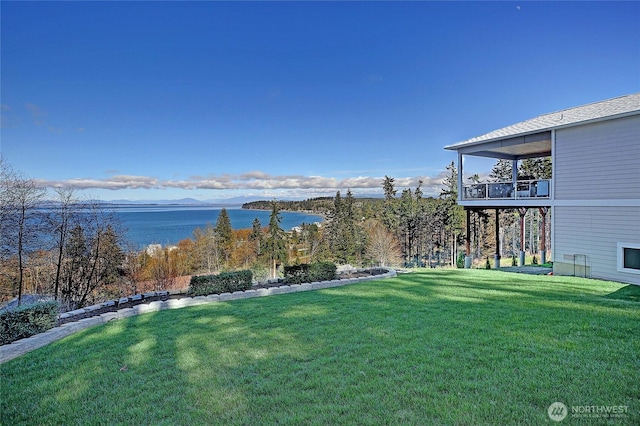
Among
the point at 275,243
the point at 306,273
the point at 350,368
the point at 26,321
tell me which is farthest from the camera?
the point at 275,243

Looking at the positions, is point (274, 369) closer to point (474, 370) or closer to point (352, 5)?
point (474, 370)

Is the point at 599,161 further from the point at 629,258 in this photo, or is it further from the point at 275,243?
the point at 275,243

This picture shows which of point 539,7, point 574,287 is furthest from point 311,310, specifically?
point 539,7

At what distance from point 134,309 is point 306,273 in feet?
18.7

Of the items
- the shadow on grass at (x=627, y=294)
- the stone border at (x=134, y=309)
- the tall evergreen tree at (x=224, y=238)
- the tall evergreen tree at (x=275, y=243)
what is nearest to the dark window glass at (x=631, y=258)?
the shadow on grass at (x=627, y=294)

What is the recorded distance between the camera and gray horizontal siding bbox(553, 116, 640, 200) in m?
8.62

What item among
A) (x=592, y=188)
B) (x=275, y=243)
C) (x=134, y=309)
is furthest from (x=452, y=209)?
(x=134, y=309)

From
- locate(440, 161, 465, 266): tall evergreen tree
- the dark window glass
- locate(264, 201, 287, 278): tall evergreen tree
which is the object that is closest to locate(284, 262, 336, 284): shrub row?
the dark window glass

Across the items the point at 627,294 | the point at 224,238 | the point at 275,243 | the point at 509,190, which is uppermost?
the point at 509,190

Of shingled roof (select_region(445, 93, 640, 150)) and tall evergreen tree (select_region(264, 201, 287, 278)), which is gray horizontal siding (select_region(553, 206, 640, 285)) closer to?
shingled roof (select_region(445, 93, 640, 150))

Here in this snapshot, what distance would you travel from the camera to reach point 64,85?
13.7m

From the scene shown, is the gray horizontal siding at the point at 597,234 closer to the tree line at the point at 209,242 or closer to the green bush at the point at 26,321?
the tree line at the point at 209,242

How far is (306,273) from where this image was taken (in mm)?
11766

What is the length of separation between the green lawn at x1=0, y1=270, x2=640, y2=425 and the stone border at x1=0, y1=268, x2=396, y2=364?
1.64ft
